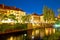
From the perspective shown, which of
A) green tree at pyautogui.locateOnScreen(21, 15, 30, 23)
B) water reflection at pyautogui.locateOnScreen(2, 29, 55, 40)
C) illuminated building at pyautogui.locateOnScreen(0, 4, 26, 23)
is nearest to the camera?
illuminated building at pyautogui.locateOnScreen(0, 4, 26, 23)

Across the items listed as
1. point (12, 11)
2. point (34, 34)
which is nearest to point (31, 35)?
point (34, 34)

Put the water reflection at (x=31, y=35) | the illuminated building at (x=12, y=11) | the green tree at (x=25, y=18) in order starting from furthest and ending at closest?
1. the green tree at (x=25, y=18)
2. the water reflection at (x=31, y=35)
3. the illuminated building at (x=12, y=11)

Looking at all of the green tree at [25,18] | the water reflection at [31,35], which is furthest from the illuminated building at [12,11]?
the water reflection at [31,35]

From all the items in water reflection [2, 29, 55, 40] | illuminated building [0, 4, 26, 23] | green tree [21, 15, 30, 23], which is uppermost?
illuminated building [0, 4, 26, 23]

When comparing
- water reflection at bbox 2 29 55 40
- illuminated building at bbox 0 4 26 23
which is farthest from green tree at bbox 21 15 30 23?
water reflection at bbox 2 29 55 40

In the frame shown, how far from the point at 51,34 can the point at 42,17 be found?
859 mm

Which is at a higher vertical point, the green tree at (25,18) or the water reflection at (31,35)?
the green tree at (25,18)

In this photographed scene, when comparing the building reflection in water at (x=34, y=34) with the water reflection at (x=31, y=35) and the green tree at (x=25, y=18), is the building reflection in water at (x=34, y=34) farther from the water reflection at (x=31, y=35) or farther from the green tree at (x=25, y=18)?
the green tree at (x=25, y=18)

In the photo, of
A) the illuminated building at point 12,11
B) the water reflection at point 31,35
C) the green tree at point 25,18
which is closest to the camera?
the illuminated building at point 12,11

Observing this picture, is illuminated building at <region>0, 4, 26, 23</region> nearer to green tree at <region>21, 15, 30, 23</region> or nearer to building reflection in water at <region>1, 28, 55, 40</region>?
green tree at <region>21, 15, 30, 23</region>

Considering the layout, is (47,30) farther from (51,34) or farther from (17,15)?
(17,15)

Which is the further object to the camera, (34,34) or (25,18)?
(34,34)

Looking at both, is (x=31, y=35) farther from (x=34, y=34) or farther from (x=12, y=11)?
(x=12, y=11)

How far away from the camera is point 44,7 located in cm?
912
